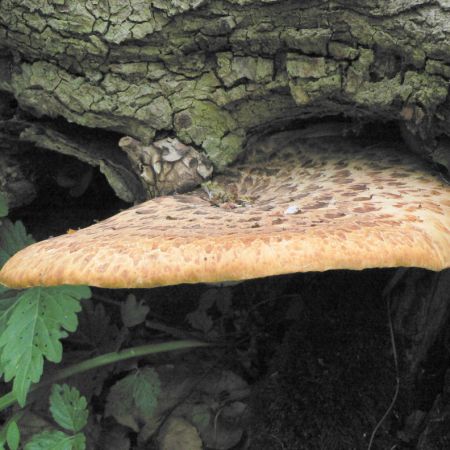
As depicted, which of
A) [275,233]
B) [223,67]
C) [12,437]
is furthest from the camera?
[223,67]

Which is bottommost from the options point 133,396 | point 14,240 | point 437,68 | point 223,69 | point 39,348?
point 133,396

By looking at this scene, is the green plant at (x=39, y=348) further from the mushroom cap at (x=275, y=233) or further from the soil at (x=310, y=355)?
the soil at (x=310, y=355)

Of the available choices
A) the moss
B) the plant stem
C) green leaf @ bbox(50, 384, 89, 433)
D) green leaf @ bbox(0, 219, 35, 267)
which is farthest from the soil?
the moss

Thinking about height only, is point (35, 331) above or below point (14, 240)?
below

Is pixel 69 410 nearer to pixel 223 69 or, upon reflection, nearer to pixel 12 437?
pixel 12 437

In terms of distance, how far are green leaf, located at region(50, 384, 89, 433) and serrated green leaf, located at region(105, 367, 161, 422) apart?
45 cm

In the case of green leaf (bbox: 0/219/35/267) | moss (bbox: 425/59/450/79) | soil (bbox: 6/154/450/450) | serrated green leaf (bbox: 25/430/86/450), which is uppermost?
moss (bbox: 425/59/450/79)

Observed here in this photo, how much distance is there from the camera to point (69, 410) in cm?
278

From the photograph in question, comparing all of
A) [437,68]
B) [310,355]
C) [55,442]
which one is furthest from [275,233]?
[55,442]

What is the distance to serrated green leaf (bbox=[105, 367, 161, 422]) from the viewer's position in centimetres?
318

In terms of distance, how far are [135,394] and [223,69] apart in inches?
75.5

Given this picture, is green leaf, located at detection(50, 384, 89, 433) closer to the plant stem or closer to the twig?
the plant stem

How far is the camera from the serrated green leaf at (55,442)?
105 inches

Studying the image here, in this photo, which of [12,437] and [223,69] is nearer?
[12,437]
